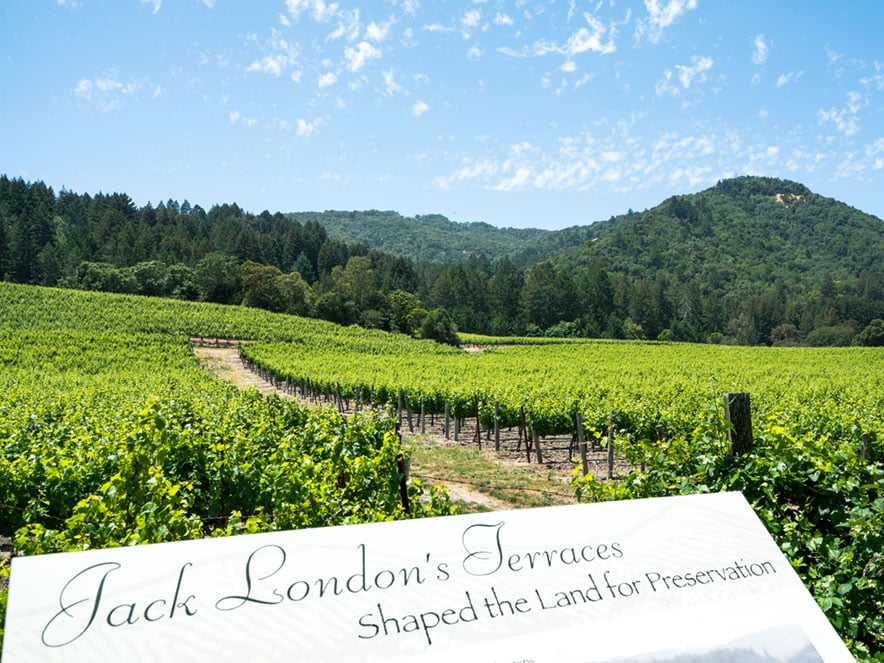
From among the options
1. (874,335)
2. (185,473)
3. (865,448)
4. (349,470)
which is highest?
(349,470)

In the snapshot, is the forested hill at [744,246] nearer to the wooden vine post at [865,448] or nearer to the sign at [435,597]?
the wooden vine post at [865,448]

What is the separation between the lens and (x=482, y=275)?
12088 centimetres

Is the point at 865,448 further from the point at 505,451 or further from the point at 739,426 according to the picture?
the point at 505,451

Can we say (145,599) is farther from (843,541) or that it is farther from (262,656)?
(843,541)

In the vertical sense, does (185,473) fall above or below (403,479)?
below

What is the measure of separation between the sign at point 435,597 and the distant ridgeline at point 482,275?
68.3 meters

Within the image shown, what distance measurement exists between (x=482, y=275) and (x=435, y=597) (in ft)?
393

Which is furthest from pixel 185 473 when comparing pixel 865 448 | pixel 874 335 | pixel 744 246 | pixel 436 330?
pixel 744 246

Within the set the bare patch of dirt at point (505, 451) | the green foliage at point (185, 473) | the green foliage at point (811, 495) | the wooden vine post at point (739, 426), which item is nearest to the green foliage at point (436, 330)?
the bare patch of dirt at point (505, 451)

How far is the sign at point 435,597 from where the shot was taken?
66.7 inches

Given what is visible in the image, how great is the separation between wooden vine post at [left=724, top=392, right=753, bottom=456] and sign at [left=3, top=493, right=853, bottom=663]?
176 centimetres

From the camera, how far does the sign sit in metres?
1.69

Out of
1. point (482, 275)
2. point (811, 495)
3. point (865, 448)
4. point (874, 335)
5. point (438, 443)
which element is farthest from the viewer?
point (482, 275)

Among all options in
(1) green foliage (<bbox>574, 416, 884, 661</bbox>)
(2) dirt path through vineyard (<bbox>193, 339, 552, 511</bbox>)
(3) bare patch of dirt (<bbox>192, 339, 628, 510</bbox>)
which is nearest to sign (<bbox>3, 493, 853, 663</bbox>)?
(1) green foliage (<bbox>574, 416, 884, 661</bbox>)
